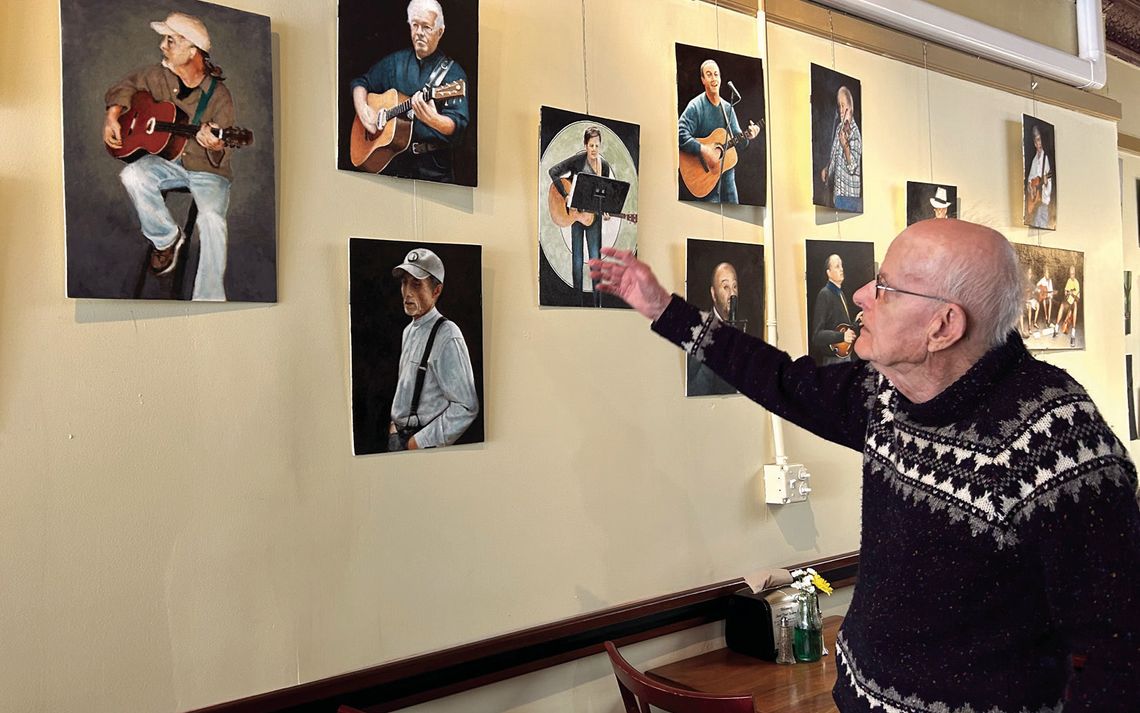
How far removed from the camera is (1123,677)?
4.39 ft

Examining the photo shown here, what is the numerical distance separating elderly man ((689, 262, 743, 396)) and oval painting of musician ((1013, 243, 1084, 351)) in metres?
1.81

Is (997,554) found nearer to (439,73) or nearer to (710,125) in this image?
(439,73)

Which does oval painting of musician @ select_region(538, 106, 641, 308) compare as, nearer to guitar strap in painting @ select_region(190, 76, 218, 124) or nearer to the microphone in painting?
the microphone in painting

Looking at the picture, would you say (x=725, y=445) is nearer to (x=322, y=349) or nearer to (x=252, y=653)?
(x=322, y=349)

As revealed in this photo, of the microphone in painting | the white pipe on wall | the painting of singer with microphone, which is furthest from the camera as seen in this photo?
the white pipe on wall

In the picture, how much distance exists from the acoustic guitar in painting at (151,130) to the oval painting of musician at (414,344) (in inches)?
17.3

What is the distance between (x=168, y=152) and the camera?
193 cm

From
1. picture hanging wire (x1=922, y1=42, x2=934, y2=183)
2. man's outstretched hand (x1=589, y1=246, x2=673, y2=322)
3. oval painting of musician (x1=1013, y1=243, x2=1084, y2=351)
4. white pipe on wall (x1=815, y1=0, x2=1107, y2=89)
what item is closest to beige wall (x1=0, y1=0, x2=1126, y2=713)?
white pipe on wall (x1=815, y1=0, x2=1107, y2=89)

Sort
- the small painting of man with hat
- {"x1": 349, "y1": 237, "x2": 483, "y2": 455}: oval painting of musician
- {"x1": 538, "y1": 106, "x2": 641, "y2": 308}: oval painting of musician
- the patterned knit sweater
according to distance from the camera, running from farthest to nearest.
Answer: the small painting of man with hat < {"x1": 538, "y1": 106, "x2": 641, "y2": 308}: oval painting of musician < {"x1": 349, "y1": 237, "x2": 483, "y2": 455}: oval painting of musician < the patterned knit sweater

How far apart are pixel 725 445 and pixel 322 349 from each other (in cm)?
146

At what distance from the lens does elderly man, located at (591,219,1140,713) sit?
1366 millimetres

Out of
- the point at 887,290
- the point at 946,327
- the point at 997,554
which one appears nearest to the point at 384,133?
the point at 887,290

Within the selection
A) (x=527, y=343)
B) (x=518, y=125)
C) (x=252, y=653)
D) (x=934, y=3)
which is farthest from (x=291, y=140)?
(x=934, y=3)

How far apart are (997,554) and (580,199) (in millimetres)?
1553
